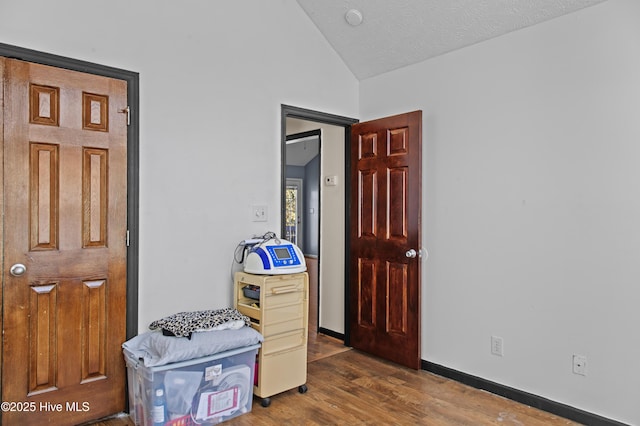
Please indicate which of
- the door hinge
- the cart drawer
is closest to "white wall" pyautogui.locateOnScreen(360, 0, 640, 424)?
the cart drawer

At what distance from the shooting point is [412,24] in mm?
3285

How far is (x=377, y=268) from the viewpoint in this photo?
3760 mm

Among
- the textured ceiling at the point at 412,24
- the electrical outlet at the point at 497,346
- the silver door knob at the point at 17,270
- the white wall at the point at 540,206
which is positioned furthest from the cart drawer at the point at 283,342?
the textured ceiling at the point at 412,24

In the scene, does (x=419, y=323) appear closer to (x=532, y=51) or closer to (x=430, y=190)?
(x=430, y=190)

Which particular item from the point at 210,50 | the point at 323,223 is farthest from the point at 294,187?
the point at 210,50

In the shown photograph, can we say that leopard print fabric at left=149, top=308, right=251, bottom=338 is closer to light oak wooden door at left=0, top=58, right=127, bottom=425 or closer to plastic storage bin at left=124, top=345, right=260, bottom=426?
plastic storage bin at left=124, top=345, right=260, bottom=426

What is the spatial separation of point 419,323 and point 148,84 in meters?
2.62

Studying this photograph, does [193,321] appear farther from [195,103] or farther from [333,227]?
[333,227]

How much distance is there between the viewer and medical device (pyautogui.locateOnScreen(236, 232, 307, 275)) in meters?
2.91

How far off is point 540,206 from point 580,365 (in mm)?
1004

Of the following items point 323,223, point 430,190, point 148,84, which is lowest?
point 323,223

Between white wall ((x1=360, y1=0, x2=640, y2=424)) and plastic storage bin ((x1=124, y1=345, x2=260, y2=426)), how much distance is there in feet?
5.17

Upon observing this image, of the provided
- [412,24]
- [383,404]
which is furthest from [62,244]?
[412,24]

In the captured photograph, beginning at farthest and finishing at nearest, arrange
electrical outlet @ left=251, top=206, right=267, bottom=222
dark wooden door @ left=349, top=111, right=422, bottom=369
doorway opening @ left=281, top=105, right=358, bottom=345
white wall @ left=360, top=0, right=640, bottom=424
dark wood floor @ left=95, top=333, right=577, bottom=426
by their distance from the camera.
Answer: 1. doorway opening @ left=281, top=105, right=358, bottom=345
2. dark wooden door @ left=349, top=111, right=422, bottom=369
3. electrical outlet @ left=251, top=206, right=267, bottom=222
4. dark wood floor @ left=95, top=333, right=577, bottom=426
5. white wall @ left=360, top=0, right=640, bottom=424
